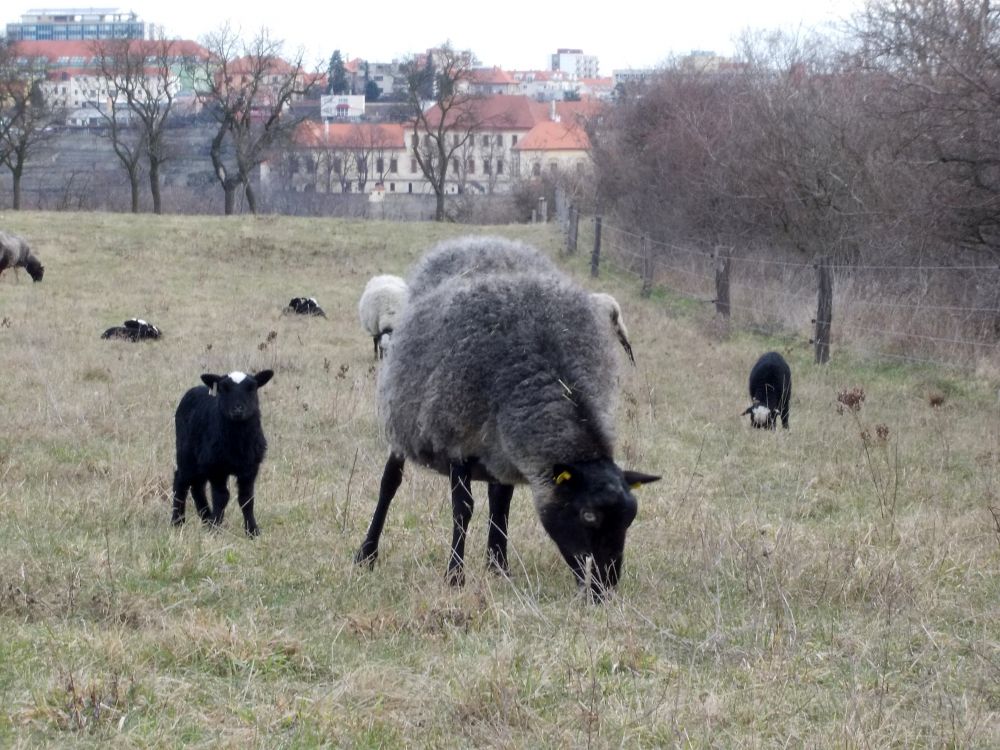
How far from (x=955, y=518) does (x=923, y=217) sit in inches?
387

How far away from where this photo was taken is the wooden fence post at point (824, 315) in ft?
53.4

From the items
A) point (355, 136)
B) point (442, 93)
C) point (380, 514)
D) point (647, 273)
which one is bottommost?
point (380, 514)

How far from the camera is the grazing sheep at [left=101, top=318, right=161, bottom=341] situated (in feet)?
57.0

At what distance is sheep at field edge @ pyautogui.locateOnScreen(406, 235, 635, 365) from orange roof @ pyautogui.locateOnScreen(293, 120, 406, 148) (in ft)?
219

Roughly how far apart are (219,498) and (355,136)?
83.8 m

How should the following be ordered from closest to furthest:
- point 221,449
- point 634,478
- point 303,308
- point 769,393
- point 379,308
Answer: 1. point 634,478
2. point 221,449
3. point 769,393
4. point 379,308
5. point 303,308

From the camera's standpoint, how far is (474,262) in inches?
276

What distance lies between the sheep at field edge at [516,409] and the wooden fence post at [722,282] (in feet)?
44.9

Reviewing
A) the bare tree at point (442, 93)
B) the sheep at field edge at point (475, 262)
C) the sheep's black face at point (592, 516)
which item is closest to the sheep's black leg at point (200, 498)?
the sheep at field edge at point (475, 262)

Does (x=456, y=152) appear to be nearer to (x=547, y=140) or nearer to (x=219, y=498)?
(x=547, y=140)

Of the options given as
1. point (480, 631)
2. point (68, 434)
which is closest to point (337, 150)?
point (68, 434)

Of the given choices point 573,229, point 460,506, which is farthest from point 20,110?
point 460,506

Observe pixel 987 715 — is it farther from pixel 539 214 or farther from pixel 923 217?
pixel 539 214

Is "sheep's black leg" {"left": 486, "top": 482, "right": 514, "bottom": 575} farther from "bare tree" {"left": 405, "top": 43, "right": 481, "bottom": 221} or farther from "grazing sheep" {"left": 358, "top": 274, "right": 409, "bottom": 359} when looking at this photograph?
"bare tree" {"left": 405, "top": 43, "right": 481, "bottom": 221}
